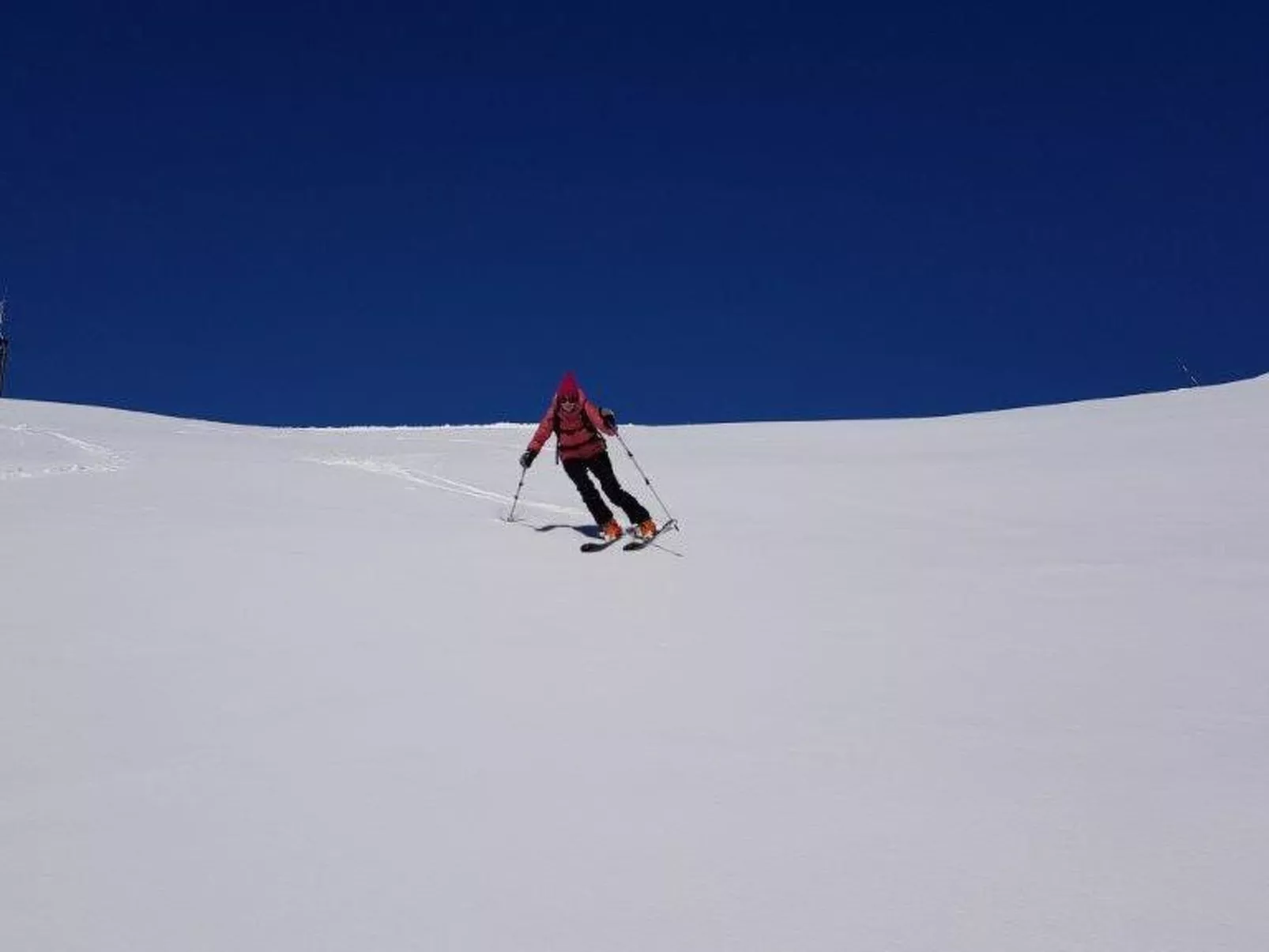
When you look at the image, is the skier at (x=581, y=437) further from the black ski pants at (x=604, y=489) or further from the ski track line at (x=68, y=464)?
the ski track line at (x=68, y=464)

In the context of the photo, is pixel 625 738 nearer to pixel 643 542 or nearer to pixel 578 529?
pixel 643 542

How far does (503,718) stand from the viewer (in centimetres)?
370

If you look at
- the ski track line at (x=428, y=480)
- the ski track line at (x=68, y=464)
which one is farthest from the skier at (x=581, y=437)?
the ski track line at (x=68, y=464)

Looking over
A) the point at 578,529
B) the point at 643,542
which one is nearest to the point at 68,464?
the point at 578,529

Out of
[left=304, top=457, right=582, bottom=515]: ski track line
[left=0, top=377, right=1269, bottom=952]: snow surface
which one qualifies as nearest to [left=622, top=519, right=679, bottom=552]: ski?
[left=0, top=377, right=1269, bottom=952]: snow surface

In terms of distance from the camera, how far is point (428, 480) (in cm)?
1194

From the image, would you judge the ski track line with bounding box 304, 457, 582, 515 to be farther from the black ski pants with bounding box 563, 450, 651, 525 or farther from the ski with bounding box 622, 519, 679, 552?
the ski with bounding box 622, 519, 679, 552

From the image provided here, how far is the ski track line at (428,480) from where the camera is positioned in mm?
10609

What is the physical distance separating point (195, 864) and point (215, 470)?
9737 millimetres

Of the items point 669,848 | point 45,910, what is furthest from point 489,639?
point 45,910

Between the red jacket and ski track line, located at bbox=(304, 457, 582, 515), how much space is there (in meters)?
1.42

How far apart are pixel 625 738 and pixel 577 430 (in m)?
5.59

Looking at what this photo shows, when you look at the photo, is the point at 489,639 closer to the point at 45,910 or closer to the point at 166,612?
the point at 166,612

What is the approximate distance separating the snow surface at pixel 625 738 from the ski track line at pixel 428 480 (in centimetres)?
239
